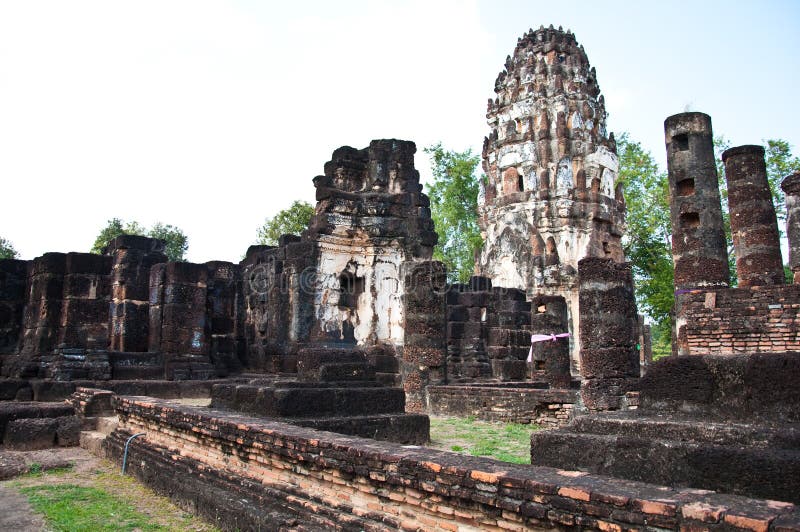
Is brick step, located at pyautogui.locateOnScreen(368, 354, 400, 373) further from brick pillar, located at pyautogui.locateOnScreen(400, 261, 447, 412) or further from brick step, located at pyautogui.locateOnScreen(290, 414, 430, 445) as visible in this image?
brick step, located at pyautogui.locateOnScreen(290, 414, 430, 445)

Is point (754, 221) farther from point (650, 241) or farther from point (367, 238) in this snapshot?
point (650, 241)

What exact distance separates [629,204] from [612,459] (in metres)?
38.6

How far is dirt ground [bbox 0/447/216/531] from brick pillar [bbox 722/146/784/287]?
14.0 meters

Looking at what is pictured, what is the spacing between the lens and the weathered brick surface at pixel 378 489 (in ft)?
9.97

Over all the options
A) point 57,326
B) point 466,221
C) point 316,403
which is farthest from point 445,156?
point 316,403

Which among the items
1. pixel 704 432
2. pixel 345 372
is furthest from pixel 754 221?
pixel 704 432

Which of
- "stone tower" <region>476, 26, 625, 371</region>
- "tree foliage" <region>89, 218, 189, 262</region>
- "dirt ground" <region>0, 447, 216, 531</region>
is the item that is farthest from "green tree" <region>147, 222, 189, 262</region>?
"dirt ground" <region>0, 447, 216, 531</region>

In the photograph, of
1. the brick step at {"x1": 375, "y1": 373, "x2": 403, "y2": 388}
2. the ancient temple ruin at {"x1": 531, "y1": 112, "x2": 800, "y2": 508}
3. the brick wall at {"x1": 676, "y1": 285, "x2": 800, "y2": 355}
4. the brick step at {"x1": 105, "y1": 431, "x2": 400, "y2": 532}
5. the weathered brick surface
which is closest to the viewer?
the weathered brick surface

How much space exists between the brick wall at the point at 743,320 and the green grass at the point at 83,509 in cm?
1017

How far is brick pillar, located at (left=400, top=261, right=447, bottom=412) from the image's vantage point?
14.8 m

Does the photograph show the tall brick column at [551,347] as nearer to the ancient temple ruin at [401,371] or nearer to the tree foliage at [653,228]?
the ancient temple ruin at [401,371]

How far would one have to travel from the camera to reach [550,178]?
32.1 metres

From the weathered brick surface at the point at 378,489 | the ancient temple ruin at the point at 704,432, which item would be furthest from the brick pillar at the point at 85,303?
the ancient temple ruin at the point at 704,432

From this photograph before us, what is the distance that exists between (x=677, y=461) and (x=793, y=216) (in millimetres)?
16199
